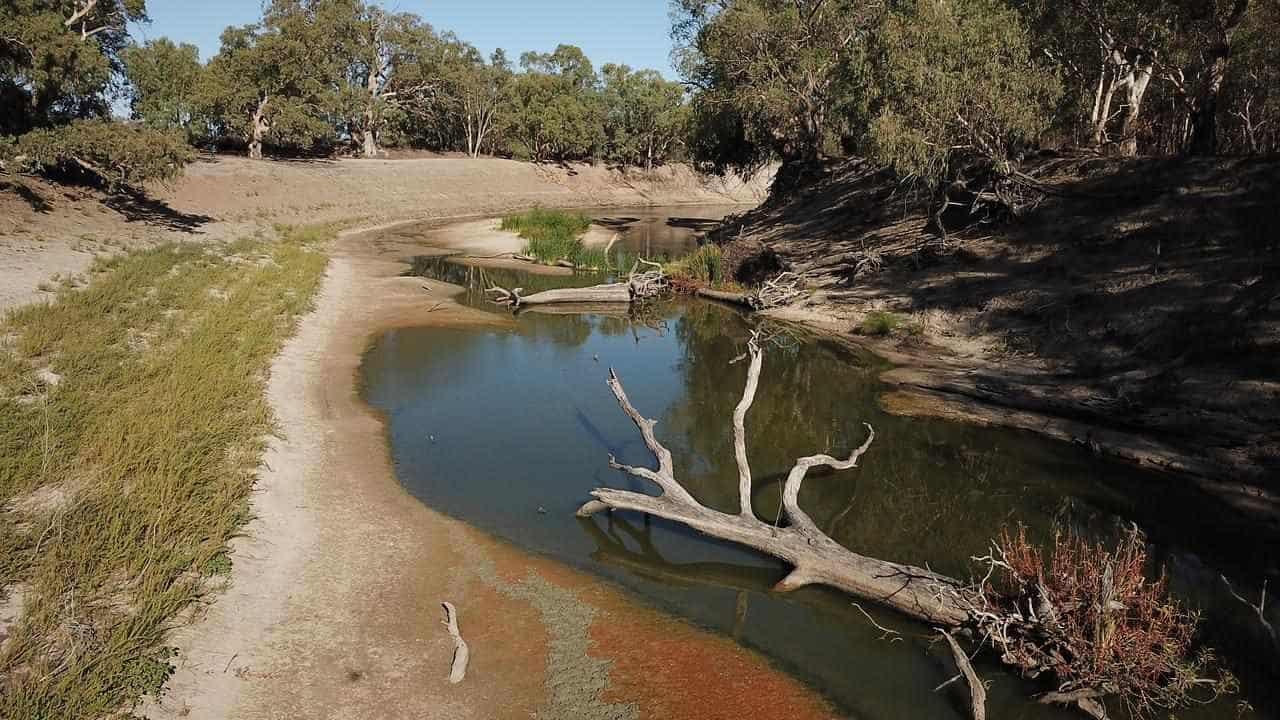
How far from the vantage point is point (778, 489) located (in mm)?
13781

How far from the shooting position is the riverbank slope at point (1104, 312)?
15383mm

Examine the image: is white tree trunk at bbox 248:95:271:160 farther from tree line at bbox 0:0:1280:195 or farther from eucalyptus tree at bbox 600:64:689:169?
eucalyptus tree at bbox 600:64:689:169

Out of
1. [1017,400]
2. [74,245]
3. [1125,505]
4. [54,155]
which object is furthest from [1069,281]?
[54,155]

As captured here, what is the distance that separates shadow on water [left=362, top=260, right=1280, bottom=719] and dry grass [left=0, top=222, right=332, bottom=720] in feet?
10.4

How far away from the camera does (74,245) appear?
2945cm


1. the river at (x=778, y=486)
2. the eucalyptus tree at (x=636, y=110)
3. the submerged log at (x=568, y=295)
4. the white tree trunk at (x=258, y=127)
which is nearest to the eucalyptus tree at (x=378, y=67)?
the white tree trunk at (x=258, y=127)

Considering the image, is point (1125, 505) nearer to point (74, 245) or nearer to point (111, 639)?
point (111, 639)

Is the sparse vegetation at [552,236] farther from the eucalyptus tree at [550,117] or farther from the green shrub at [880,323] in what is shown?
the eucalyptus tree at [550,117]

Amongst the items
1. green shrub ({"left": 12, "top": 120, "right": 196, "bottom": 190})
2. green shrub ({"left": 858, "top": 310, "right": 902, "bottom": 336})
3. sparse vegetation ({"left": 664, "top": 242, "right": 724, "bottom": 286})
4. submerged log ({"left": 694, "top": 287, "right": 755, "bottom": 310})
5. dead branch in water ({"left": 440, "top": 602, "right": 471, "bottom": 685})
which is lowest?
dead branch in water ({"left": 440, "top": 602, "right": 471, "bottom": 685})

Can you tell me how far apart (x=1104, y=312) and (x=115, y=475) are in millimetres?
22519

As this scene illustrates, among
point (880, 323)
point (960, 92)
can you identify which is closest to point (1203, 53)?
point (960, 92)

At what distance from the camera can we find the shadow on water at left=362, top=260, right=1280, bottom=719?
368 inches

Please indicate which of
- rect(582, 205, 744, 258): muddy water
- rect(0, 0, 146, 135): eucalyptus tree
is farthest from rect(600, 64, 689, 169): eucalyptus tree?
rect(0, 0, 146, 135): eucalyptus tree

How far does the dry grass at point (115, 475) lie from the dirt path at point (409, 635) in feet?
1.65
